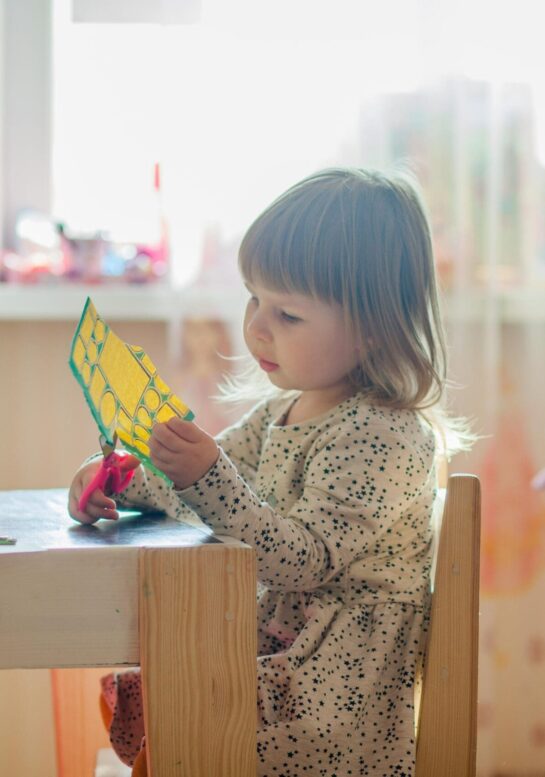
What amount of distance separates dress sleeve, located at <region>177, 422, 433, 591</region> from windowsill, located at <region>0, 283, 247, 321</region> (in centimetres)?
64

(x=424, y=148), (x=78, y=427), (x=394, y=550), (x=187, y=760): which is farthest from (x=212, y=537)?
(x=424, y=148)

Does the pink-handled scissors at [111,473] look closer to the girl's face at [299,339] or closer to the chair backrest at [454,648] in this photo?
the girl's face at [299,339]

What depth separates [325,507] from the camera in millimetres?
900

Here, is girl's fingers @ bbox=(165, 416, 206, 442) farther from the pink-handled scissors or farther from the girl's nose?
the girl's nose

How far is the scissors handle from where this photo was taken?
87cm

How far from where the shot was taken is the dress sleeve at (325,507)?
32.2 inches

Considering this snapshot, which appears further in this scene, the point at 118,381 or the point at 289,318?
the point at 289,318

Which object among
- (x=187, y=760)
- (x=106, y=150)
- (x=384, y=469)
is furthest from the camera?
(x=106, y=150)

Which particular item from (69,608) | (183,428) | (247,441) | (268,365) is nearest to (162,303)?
(247,441)

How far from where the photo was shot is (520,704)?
1.67 meters

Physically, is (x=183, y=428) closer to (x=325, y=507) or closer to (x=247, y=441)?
(x=325, y=507)

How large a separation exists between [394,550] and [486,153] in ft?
2.73

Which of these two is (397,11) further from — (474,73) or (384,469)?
(384,469)

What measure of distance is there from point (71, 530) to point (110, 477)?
0.35ft
